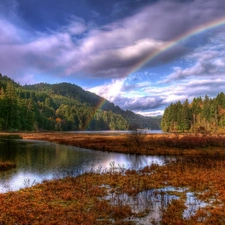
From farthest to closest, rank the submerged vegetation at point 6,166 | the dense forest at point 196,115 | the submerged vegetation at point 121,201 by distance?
the dense forest at point 196,115
the submerged vegetation at point 6,166
the submerged vegetation at point 121,201

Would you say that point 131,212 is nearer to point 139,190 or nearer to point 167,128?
point 139,190

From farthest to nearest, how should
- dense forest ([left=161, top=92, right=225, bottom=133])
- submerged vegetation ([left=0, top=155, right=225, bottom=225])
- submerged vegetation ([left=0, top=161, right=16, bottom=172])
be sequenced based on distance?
1. dense forest ([left=161, top=92, right=225, bottom=133])
2. submerged vegetation ([left=0, top=161, right=16, bottom=172])
3. submerged vegetation ([left=0, top=155, right=225, bottom=225])

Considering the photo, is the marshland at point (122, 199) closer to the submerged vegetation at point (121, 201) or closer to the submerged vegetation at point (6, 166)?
the submerged vegetation at point (121, 201)

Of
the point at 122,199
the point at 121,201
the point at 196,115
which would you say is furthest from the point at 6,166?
the point at 196,115

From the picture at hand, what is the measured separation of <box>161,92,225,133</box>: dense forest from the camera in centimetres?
13277

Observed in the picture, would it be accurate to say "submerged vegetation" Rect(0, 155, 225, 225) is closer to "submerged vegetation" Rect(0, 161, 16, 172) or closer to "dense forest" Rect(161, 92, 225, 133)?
"submerged vegetation" Rect(0, 161, 16, 172)

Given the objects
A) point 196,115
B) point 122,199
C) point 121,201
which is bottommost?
point 122,199

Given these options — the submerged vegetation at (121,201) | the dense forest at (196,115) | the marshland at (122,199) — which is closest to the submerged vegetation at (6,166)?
the marshland at (122,199)

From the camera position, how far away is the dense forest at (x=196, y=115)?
436 ft

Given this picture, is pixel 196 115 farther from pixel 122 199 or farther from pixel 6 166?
pixel 122 199

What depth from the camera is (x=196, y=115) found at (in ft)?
511

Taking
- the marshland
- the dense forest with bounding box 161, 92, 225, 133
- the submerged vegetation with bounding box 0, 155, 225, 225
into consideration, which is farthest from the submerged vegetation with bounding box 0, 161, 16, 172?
the dense forest with bounding box 161, 92, 225, 133

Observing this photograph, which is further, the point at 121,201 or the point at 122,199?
the point at 122,199

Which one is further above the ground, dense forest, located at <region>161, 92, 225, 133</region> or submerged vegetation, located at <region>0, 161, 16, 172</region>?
dense forest, located at <region>161, 92, 225, 133</region>
